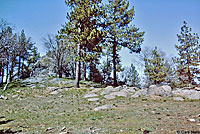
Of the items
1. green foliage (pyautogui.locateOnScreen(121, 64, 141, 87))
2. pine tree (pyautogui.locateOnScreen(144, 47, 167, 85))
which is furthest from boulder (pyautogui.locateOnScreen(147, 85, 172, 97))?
green foliage (pyautogui.locateOnScreen(121, 64, 141, 87))

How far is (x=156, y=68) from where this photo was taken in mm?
30250

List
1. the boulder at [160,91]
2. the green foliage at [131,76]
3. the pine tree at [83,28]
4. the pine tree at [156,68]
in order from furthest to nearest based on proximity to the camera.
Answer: the green foliage at [131,76] → the pine tree at [156,68] → the pine tree at [83,28] → the boulder at [160,91]

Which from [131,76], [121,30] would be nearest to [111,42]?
[121,30]

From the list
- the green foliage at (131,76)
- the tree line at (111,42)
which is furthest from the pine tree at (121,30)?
the green foliage at (131,76)

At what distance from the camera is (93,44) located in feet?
59.6

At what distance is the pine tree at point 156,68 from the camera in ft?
98.8

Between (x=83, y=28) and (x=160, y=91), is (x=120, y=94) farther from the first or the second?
(x=83, y=28)

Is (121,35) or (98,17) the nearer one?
(98,17)

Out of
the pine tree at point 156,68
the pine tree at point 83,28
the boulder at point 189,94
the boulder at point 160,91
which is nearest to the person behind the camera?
Result: the boulder at point 189,94

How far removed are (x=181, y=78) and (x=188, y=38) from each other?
7.43m

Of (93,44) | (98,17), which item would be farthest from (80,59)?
(98,17)

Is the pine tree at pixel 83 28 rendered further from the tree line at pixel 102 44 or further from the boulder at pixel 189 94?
the boulder at pixel 189 94

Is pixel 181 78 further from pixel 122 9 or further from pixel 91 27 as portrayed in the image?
pixel 91 27

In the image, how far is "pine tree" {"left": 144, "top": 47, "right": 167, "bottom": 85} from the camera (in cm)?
3011
